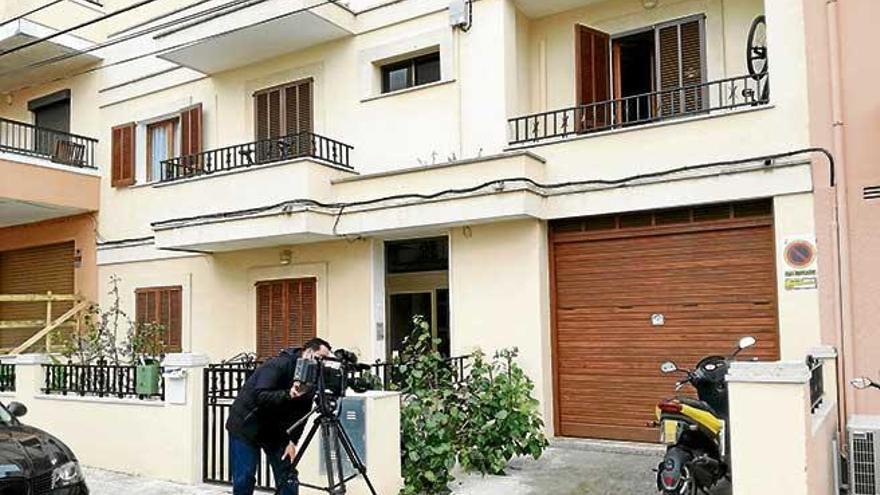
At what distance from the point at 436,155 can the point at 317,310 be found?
3.18m

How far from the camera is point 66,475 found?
20.9ft

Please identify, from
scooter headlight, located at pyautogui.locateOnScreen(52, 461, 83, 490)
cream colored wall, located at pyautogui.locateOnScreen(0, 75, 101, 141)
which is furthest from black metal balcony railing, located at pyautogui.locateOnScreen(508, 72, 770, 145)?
cream colored wall, located at pyautogui.locateOnScreen(0, 75, 101, 141)

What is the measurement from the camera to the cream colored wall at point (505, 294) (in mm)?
10039

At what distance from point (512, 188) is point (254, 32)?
5.31 metres

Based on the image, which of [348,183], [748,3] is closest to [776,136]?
[748,3]

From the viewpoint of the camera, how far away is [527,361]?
10.0 m

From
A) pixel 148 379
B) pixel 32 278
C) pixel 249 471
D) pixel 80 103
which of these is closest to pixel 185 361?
pixel 148 379

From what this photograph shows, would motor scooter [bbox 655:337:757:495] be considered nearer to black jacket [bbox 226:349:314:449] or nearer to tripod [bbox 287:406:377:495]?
tripod [bbox 287:406:377:495]

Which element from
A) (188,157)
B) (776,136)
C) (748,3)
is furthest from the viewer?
(188,157)

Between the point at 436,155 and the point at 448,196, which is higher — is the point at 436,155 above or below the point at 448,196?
above

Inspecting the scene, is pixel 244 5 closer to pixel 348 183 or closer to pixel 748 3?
pixel 348 183

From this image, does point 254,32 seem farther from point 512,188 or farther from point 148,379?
point 148,379

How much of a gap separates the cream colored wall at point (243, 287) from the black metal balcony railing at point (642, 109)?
309 cm

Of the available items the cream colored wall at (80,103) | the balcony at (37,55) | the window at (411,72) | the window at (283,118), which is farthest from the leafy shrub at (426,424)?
the balcony at (37,55)
